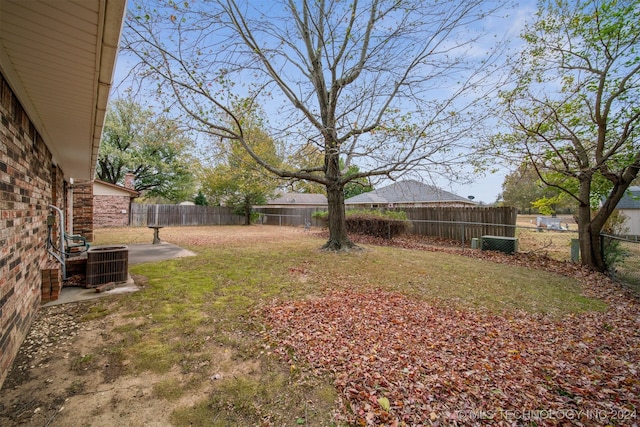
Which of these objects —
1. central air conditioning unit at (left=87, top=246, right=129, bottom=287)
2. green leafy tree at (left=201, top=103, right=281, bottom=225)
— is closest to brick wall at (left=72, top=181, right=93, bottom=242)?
green leafy tree at (left=201, top=103, right=281, bottom=225)

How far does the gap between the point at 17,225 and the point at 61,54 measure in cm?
193

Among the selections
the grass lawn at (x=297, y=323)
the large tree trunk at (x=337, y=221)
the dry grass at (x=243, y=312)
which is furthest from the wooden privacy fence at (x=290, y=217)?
the grass lawn at (x=297, y=323)

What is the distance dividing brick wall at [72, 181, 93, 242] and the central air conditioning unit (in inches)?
288

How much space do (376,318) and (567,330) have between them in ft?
8.21

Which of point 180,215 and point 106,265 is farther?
point 180,215

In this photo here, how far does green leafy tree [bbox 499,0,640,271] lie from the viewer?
5.95 m

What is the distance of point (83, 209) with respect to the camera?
1062cm

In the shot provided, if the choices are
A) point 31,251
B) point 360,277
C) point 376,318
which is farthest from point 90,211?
point 376,318

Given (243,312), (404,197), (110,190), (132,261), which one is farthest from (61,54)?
(110,190)

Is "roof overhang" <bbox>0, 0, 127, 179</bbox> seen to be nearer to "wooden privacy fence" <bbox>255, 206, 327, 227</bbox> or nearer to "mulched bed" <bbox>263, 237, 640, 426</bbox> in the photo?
"mulched bed" <bbox>263, 237, 640, 426</bbox>

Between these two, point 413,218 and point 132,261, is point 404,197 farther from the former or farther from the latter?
point 132,261

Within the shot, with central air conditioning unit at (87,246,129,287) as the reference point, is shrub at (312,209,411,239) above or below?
above

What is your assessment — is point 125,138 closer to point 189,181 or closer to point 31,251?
point 189,181

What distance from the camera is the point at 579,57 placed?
6617mm
